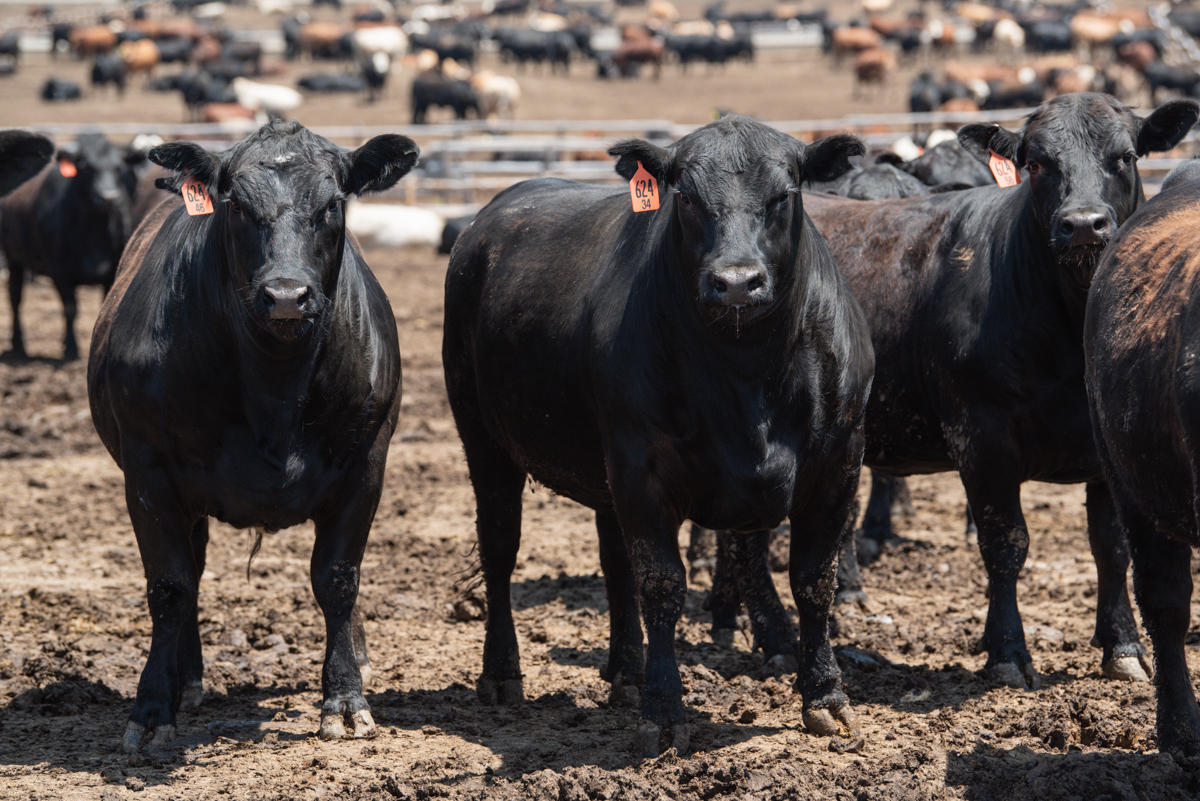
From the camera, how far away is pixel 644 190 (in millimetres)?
4684

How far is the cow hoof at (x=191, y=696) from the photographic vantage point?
209 inches

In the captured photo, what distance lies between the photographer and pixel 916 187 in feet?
26.6

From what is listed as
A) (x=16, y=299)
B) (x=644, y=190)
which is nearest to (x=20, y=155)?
(x=644, y=190)

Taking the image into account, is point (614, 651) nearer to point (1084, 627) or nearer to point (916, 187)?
point (1084, 627)

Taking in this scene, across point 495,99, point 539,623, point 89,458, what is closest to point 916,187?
point 539,623

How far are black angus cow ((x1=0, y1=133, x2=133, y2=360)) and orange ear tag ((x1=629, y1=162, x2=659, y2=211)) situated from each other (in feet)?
34.0

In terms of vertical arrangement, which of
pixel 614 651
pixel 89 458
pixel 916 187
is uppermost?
pixel 916 187

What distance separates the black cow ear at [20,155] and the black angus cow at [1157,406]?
17.6 feet

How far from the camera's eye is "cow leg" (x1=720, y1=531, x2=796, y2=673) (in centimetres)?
571

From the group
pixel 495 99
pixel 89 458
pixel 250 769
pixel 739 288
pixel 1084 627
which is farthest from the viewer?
pixel 495 99

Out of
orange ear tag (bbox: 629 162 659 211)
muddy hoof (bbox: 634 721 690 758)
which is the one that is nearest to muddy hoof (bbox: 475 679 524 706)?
muddy hoof (bbox: 634 721 690 758)

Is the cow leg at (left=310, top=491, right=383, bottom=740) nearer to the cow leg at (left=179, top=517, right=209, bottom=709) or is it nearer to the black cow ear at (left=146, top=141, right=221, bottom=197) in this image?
the cow leg at (left=179, top=517, right=209, bottom=709)

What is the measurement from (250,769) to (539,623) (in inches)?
87.6

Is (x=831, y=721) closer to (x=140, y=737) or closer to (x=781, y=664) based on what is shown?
(x=781, y=664)
